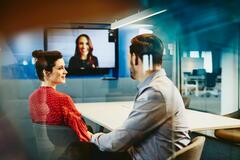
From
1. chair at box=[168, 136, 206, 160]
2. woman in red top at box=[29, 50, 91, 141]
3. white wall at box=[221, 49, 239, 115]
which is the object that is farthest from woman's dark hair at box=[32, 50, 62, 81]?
white wall at box=[221, 49, 239, 115]

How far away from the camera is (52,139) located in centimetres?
205

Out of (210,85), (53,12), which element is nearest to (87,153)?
(53,12)

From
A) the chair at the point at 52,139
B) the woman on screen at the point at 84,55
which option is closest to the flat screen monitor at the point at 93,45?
the woman on screen at the point at 84,55

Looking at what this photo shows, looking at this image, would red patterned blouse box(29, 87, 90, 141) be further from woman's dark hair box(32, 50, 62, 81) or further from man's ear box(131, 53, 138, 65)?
man's ear box(131, 53, 138, 65)

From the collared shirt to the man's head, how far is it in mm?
79

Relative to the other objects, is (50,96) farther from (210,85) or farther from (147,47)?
(210,85)

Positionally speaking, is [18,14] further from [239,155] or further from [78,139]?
[239,155]

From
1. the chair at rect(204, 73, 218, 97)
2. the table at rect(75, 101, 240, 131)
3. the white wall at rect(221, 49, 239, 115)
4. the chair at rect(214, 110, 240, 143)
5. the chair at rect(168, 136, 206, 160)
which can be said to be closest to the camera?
the chair at rect(168, 136, 206, 160)

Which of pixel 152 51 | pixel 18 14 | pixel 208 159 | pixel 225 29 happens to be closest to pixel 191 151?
pixel 152 51

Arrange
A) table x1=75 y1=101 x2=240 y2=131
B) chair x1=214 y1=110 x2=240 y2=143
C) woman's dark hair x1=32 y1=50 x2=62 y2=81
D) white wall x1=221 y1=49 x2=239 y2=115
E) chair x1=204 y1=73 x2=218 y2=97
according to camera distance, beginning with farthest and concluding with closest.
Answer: white wall x1=221 y1=49 x2=239 y2=115 → chair x1=204 y1=73 x2=218 y2=97 → chair x1=214 y1=110 x2=240 y2=143 → table x1=75 y1=101 x2=240 y2=131 → woman's dark hair x1=32 y1=50 x2=62 y2=81

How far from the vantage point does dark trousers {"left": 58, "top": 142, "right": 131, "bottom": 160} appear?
6.71 ft

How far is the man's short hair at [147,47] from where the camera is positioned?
2.03m

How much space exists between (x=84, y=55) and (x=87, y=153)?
24.5 inches

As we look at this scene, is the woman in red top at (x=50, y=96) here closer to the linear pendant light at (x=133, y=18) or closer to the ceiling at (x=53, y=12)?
the ceiling at (x=53, y=12)
